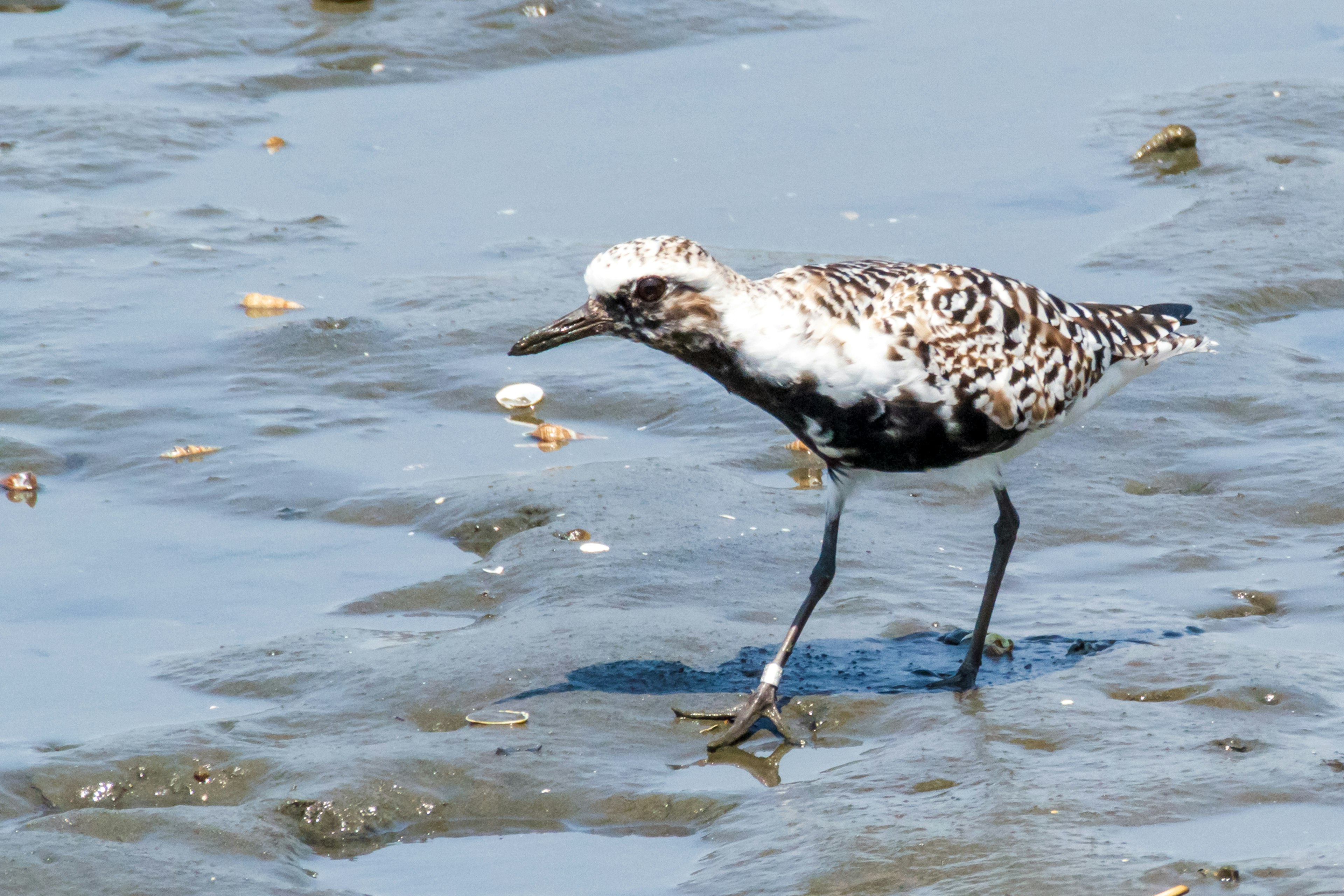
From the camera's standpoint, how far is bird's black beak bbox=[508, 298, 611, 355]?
564 centimetres

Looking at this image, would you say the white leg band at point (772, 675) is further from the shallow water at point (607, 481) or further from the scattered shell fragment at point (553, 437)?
the scattered shell fragment at point (553, 437)

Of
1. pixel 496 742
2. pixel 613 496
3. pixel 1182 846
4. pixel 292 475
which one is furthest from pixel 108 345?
pixel 1182 846

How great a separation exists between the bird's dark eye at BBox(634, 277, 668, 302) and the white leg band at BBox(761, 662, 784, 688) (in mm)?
1312

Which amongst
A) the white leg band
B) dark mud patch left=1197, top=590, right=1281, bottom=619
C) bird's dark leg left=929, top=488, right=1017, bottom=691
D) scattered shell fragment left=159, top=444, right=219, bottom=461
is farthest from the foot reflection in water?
scattered shell fragment left=159, top=444, right=219, bottom=461

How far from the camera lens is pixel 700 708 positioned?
5961 mm

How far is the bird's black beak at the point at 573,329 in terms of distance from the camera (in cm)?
564

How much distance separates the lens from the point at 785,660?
5.83 metres

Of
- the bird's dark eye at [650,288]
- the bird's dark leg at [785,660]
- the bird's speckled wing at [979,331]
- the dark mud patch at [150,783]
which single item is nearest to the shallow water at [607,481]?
the dark mud patch at [150,783]

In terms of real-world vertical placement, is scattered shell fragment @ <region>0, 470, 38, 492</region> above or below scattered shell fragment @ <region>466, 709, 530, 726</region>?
below

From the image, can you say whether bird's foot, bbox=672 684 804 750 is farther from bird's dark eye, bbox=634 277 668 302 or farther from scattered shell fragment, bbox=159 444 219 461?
scattered shell fragment, bbox=159 444 219 461

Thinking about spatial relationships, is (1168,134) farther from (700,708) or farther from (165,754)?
(165,754)

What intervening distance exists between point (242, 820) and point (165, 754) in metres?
0.59

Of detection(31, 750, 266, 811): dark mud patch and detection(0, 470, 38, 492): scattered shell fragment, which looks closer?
detection(31, 750, 266, 811): dark mud patch

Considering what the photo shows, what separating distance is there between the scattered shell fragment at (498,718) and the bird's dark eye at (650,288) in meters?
1.49
